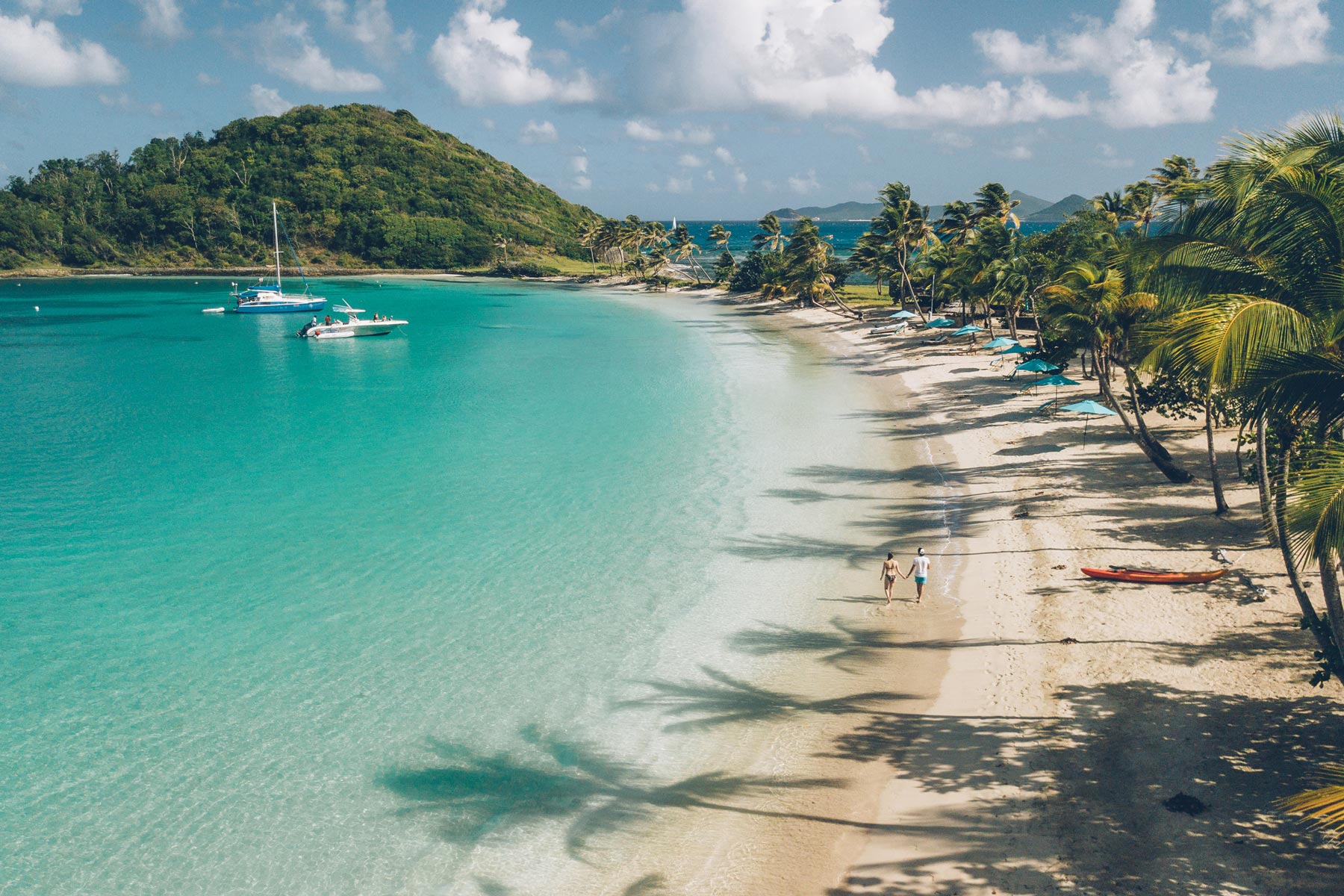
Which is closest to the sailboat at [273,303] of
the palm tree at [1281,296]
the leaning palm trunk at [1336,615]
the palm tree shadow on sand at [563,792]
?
the palm tree shadow on sand at [563,792]

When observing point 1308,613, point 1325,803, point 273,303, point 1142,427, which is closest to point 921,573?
point 1308,613

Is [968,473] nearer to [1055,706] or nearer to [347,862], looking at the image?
[1055,706]

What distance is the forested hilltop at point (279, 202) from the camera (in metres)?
156

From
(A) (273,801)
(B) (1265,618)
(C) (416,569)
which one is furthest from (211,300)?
(B) (1265,618)

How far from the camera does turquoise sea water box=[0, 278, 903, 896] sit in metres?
13.1

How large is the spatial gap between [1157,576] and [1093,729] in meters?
6.60

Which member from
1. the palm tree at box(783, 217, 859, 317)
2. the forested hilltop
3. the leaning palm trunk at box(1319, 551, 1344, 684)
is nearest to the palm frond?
the leaning palm trunk at box(1319, 551, 1344, 684)

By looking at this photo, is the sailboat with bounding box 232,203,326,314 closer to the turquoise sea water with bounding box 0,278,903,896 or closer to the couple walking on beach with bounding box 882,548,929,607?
the turquoise sea water with bounding box 0,278,903,896

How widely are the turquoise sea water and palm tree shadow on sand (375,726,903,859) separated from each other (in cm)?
8

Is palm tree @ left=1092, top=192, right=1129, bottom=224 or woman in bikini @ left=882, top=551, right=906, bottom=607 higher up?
palm tree @ left=1092, top=192, right=1129, bottom=224

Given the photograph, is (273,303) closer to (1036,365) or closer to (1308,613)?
(1036,365)

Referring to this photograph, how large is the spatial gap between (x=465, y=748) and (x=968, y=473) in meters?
21.2

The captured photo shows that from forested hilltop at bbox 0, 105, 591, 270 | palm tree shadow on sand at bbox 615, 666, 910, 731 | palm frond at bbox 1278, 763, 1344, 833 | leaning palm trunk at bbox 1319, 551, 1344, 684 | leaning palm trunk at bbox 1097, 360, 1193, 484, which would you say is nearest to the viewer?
palm frond at bbox 1278, 763, 1344, 833

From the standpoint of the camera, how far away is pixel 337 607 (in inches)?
810
